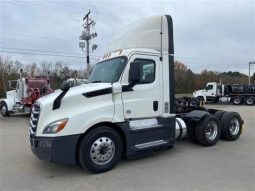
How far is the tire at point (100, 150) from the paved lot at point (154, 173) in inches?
7.6

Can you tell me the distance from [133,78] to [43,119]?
6.69 feet

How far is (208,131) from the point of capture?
25.7ft

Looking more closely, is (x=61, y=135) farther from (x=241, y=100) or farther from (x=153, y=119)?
(x=241, y=100)

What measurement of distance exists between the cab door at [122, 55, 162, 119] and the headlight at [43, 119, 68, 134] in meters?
1.39

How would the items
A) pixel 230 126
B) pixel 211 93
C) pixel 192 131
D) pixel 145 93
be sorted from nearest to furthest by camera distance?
pixel 145 93, pixel 192 131, pixel 230 126, pixel 211 93

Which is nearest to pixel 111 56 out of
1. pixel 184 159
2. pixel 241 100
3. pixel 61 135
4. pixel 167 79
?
pixel 167 79

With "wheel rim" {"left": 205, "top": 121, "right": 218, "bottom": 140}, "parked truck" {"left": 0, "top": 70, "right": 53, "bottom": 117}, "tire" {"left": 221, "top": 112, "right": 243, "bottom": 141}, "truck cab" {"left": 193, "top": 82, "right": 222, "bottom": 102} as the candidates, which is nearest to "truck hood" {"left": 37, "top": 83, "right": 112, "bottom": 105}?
"wheel rim" {"left": 205, "top": 121, "right": 218, "bottom": 140}

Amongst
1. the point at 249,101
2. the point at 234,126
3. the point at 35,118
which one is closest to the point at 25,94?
the point at 35,118

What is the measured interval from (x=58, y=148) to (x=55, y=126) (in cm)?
42

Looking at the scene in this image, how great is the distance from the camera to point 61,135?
5.15 metres

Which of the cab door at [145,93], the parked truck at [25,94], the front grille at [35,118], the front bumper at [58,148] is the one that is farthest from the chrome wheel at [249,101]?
the front grille at [35,118]

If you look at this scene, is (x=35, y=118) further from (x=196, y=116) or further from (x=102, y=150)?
(x=196, y=116)

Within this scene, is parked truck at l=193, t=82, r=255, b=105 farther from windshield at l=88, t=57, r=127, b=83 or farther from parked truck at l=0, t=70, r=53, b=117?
windshield at l=88, t=57, r=127, b=83

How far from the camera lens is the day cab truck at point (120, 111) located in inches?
207
